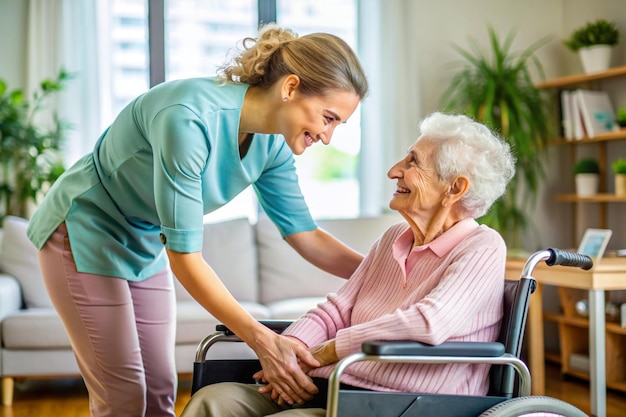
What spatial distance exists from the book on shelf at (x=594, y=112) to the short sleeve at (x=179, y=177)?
315 centimetres

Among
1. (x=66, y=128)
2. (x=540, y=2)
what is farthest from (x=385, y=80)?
(x=66, y=128)

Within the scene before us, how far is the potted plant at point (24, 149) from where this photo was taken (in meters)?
4.27

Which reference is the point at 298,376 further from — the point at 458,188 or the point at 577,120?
the point at 577,120

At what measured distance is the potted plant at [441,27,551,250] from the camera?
4367mm

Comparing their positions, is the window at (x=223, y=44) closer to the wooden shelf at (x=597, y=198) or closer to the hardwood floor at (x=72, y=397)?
the wooden shelf at (x=597, y=198)

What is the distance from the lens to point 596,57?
14.0 feet

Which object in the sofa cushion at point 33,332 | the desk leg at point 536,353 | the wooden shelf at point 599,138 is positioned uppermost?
the wooden shelf at point 599,138

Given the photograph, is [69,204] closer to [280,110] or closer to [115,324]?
[115,324]

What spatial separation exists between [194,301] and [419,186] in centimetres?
234

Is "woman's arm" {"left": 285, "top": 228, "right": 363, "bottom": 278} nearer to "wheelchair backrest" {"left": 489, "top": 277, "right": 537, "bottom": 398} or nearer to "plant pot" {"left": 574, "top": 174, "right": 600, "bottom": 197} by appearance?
"wheelchair backrest" {"left": 489, "top": 277, "right": 537, "bottom": 398}

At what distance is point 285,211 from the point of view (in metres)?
2.10

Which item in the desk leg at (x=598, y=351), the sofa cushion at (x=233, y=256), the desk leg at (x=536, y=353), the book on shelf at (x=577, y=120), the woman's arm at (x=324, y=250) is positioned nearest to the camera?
the woman's arm at (x=324, y=250)

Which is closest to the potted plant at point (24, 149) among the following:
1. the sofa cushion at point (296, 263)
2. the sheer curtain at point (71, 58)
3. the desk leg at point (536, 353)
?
the sheer curtain at point (71, 58)

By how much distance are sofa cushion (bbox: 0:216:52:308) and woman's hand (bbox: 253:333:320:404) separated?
240cm
